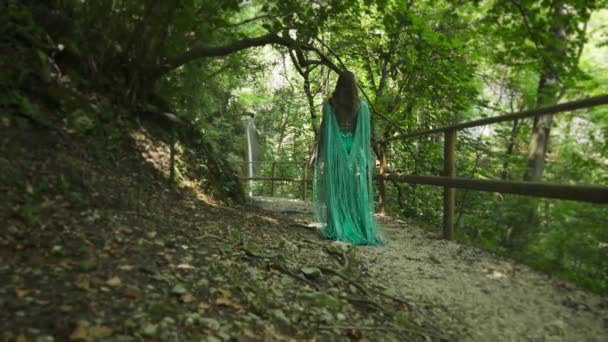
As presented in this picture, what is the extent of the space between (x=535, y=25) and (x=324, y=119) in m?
1.90

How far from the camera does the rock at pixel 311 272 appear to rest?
8.69 feet

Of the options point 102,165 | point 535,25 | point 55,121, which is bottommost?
point 102,165

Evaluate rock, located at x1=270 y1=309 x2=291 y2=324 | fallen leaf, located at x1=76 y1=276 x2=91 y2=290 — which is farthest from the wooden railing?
fallen leaf, located at x1=76 y1=276 x2=91 y2=290

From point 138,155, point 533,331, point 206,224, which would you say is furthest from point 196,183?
point 533,331

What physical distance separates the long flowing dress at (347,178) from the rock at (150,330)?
8.00ft

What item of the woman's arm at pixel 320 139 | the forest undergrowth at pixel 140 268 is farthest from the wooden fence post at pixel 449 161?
the forest undergrowth at pixel 140 268

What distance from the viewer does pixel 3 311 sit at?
1583 millimetres

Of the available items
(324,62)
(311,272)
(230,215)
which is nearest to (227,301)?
(311,272)

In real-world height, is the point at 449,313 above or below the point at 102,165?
below

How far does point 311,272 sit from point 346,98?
6.41 ft

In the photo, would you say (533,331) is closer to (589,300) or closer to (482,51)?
(589,300)

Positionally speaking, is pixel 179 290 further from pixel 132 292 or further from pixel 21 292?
pixel 21 292

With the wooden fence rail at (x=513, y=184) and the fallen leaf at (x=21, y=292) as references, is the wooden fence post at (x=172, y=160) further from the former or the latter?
the wooden fence rail at (x=513, y=184)

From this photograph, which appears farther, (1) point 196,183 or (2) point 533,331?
(1) point 196,183
